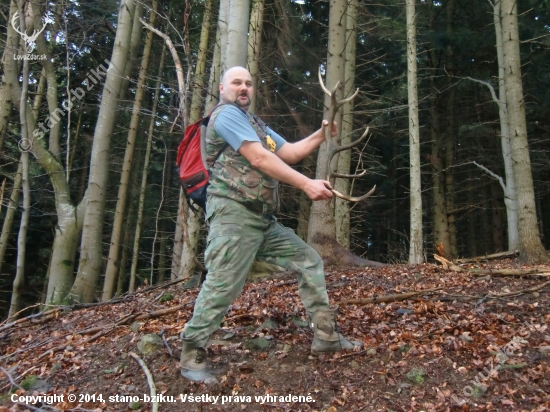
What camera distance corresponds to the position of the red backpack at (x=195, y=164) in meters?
3.44

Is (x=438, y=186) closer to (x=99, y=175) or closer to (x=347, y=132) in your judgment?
(x=347, y=132)

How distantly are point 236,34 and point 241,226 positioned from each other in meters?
2.94

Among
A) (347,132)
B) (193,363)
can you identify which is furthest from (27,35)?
(193,363)

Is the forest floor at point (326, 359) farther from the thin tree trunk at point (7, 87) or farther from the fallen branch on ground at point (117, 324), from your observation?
the thin tree trunk at point (7, 87)

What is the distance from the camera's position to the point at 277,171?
119 inches

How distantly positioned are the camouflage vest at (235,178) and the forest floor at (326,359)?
1.26m

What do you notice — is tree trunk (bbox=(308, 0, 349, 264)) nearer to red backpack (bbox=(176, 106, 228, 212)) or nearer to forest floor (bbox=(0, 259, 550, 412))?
forest floor (bbox=(0, 259, 550, 412))

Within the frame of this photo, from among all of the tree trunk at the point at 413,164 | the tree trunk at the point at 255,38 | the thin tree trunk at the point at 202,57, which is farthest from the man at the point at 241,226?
the thin tree trunk at the point at 202,57

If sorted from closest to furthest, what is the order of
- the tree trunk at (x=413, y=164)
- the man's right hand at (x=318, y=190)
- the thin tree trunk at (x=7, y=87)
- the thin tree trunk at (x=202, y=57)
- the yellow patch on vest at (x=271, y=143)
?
the man's right hand at (x=318, y=190) → the yellow patch on vest at (x=271, y=143) → the thin tree trunk at (x=7, y=87) → the tree trunk at (x=413, y=164) → the thin tree trunk at (x=202, y=57)

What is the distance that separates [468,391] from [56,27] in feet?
36.0

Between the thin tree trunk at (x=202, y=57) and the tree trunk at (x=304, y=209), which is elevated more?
the thin tree trunk at (x=202, y=57)

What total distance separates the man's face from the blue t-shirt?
0.64ft

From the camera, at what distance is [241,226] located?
327 cm

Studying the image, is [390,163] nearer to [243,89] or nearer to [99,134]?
[99,134]
